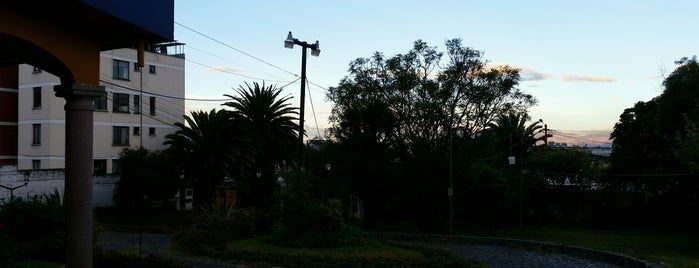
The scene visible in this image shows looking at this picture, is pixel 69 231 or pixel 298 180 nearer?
pixel 69 231

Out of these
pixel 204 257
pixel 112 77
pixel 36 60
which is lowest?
pixel 204 257

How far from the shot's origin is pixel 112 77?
4488 cm

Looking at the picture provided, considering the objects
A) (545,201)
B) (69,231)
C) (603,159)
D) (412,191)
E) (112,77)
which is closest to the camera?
(69,231)

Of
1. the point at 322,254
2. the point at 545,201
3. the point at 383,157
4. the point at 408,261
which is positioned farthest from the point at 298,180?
the point at 545,201

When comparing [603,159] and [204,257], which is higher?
[603,159]

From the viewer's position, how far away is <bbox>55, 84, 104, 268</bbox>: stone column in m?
8.56

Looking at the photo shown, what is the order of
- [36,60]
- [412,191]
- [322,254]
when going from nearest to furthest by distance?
1. [36,60]
2. [322,254]
3. [412,191]

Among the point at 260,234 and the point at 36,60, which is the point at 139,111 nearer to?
the point at 260,234

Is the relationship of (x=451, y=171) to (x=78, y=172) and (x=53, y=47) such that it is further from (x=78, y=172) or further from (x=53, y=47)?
(x=53, y=47)

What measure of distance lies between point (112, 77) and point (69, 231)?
127 feet

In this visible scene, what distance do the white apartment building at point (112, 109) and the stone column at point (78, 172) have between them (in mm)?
34154

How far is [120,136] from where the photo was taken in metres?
46.6

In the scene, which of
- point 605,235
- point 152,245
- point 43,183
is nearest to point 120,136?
point 43,183

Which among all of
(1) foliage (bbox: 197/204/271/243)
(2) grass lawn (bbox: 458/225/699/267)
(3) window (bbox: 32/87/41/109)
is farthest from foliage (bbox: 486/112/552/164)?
(3) window (bbox: 32/87/41/109)
